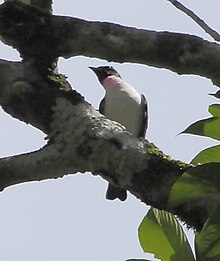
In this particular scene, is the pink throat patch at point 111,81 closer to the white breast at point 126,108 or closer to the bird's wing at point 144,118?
the white breast at point 126,108

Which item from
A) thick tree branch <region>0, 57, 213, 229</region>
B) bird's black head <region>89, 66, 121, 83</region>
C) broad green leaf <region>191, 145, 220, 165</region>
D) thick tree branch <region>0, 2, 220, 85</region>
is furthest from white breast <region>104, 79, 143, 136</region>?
Answer: broad green leaf <region>191, 145, 220, 165</region>

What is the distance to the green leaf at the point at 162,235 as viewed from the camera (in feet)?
8.00

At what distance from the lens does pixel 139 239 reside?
2.50m

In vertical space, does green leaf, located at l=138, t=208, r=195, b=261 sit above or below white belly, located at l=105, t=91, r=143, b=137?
above

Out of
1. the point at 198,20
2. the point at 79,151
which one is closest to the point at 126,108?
the point at 198,20

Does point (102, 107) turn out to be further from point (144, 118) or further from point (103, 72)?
point (103, 72)

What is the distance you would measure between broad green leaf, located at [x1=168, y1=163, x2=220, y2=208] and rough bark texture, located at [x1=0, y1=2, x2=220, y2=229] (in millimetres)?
62

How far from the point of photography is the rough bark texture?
227 centimetres

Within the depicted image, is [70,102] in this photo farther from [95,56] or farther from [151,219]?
[151,219]

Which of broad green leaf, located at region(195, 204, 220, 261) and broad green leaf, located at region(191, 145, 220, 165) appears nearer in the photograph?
broad green leaf, located at region(195, 204, 220, 261)

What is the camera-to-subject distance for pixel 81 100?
8.41 ft

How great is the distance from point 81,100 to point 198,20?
19.5 inches

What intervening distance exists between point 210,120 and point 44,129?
1.71 ft

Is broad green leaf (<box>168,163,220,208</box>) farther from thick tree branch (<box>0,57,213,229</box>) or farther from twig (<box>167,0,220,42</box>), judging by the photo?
twig (<box>167,0,220,42</box>)
